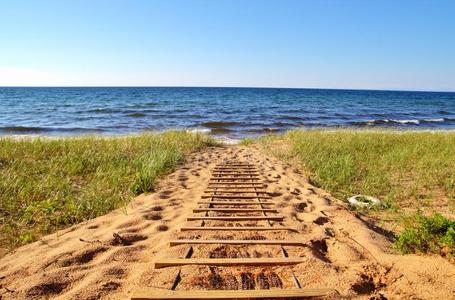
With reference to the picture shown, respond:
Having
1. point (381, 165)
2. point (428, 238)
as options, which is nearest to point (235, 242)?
point (428, 238)

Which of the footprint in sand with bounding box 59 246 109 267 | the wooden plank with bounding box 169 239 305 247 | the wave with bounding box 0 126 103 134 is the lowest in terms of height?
the wave with bounding box 0 126 103 134

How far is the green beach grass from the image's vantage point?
214 inches

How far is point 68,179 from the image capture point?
6.83 metres

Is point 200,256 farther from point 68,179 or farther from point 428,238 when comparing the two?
point 68,179

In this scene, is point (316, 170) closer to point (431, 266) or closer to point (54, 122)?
point (431, 266)

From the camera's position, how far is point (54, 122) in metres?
24.3

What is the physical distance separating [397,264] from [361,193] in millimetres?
3686

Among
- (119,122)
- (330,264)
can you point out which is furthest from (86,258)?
(119,122)

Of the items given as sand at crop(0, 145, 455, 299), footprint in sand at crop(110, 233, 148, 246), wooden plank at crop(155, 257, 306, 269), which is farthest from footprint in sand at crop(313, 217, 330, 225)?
footprint in sand at crop(110, 233, 148, 246)

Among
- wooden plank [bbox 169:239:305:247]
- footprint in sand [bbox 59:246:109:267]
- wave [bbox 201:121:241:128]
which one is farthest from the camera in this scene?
wave [bbox 201:121:241:128]

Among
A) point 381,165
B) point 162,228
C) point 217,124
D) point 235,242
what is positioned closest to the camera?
point 235,242

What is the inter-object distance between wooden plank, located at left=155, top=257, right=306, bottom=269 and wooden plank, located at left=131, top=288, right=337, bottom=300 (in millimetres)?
542

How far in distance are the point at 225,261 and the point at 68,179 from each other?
471 centimetres

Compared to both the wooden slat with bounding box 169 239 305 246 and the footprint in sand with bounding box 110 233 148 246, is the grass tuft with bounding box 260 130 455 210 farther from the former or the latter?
the footprint in sand with bounding box 110 233 148 246
